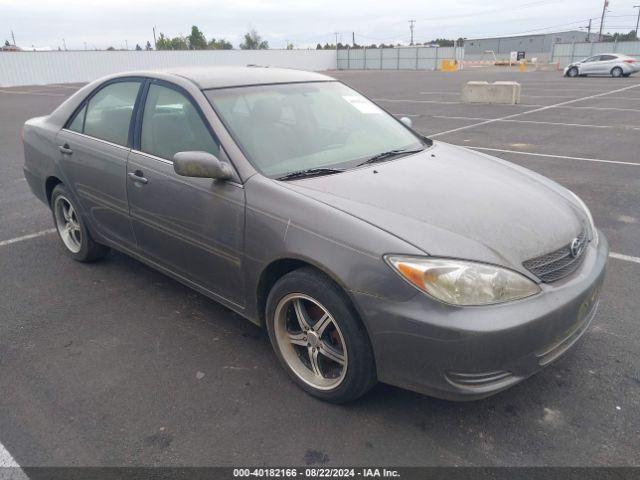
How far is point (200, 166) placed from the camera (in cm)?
287

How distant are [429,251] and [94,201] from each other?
9.40ft

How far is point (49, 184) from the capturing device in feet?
15.4

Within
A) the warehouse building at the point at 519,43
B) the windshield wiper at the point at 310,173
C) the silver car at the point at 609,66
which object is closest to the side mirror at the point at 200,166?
the windshield wiper at the point at 310,173

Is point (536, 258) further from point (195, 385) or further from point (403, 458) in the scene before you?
point (195, 385)

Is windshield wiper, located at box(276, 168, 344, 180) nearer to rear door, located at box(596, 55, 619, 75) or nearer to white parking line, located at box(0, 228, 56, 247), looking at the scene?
white parking line, located at box(0, 228, 56, 247)

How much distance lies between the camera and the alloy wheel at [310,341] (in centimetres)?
267

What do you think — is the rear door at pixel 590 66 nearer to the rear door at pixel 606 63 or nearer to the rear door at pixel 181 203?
the rear door at pixel 606 63

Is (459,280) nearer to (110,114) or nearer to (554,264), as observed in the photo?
(554,264)

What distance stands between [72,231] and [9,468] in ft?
8.87

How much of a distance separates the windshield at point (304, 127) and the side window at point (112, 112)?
0.87 m

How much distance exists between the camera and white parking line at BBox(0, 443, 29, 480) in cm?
231

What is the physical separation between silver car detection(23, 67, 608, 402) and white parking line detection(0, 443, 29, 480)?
132 centimetres

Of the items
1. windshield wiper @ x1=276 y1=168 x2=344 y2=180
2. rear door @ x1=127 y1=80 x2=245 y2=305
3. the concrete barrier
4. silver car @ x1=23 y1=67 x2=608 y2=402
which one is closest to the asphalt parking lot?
silver car @ x1=23 y1=67 x2=608 y2=402

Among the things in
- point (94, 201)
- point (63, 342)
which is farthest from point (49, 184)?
point (63, 342)
